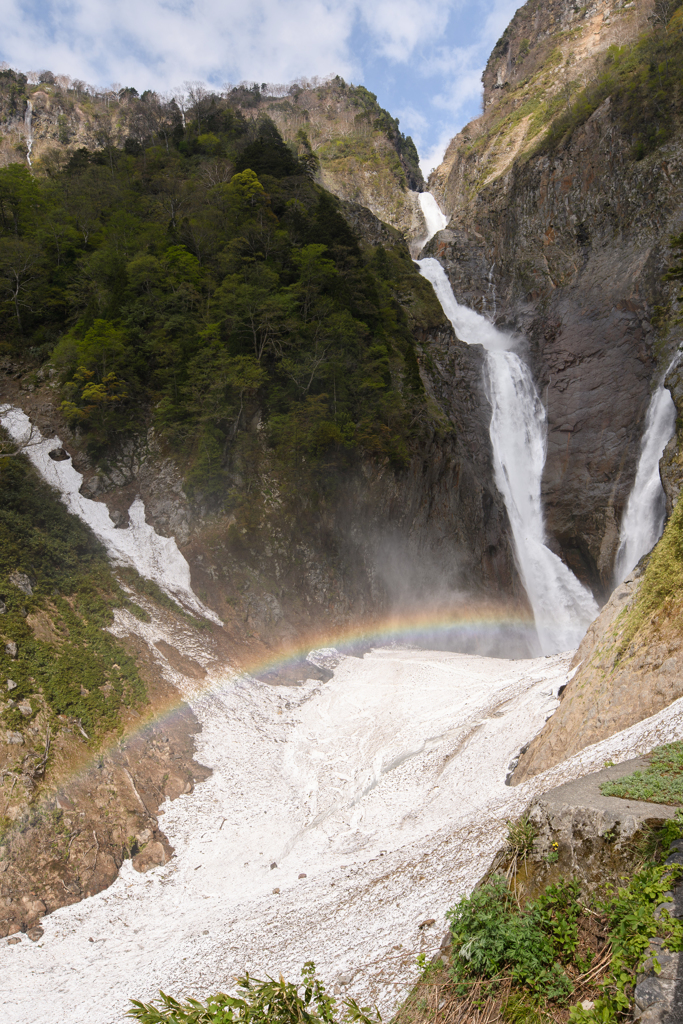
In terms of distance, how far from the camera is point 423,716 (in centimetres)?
1470

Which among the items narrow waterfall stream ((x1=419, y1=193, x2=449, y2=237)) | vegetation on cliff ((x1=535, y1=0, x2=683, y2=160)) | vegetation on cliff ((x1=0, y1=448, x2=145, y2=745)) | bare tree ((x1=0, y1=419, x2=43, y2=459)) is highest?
narrow waterfall stream ((x1=419, y1=193, x2=449, y2=237))

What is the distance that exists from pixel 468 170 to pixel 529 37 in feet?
74.4

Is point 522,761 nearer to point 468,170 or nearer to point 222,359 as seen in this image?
point 222,359

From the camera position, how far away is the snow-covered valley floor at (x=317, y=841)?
6.48m

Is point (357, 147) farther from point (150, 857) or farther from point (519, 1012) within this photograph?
point (519, 1012)

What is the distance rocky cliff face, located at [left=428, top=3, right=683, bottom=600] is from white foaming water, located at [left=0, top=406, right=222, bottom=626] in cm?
2353

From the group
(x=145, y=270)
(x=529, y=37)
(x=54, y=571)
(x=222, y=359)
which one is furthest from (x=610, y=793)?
(x=529, y=37)

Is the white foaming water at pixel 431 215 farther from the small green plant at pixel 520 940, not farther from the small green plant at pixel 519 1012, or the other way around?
the small green plant at pixel 519 1012

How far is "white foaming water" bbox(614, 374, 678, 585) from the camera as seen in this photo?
95.4 ft

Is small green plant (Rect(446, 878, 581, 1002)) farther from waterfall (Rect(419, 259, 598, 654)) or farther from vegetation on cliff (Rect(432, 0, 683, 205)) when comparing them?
vegetation on cliff (Rect(432, 0, 683, 205))

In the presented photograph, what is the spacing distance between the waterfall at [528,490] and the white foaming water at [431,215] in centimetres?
2718

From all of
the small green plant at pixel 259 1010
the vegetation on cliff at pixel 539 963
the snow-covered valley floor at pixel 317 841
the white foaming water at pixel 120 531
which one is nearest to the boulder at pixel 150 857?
the snow-covered valley floor at pixel 317 841

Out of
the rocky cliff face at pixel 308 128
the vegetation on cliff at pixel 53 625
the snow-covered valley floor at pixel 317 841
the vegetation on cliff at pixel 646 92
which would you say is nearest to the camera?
the snow-covered valley floor at pixel 317 841

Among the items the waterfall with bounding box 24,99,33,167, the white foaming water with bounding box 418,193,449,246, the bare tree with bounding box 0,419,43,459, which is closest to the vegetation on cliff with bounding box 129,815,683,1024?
the bare tree with bounding box 0,419,43,459
